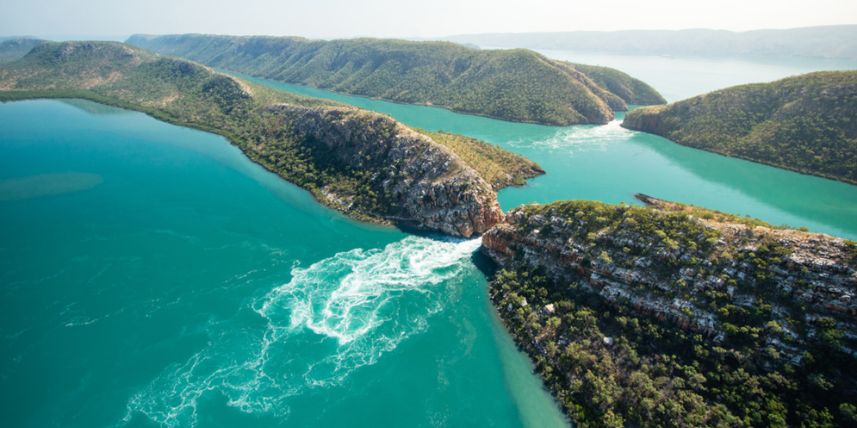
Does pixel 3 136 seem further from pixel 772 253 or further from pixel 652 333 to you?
pixel 772 253

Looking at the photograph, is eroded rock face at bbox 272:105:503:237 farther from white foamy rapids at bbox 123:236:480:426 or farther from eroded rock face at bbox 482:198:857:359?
eroded rock face at bbox 482:198:857:359

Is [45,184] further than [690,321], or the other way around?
[45,184]

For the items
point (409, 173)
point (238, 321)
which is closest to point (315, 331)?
point (238, 321)

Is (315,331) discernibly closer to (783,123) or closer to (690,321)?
(690,321)

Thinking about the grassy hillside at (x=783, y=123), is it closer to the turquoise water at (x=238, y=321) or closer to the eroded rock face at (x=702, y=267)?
the eroded rock face at (x=702, y=267)

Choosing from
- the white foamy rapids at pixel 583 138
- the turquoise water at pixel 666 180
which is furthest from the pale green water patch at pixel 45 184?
the white foamy rapids at pixel 583 138

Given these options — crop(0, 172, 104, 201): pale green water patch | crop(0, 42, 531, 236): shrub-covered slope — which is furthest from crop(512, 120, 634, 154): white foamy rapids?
crop(0, 172, 104, 201): pale green water patch
